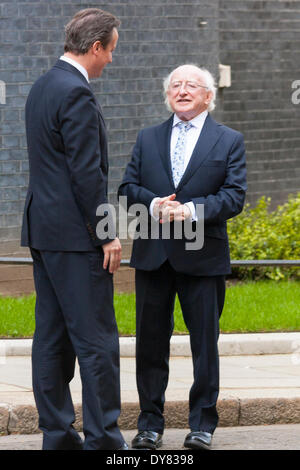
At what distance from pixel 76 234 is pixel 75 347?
1.72ft

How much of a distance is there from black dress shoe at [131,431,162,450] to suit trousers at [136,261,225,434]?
0.12 ft

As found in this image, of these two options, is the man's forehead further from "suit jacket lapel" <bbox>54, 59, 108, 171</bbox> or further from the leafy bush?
the leafy bush

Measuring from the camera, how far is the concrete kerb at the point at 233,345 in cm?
691

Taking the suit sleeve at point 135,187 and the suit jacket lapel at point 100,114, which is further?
the suit sleeve at point 135,187

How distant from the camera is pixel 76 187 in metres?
4.41

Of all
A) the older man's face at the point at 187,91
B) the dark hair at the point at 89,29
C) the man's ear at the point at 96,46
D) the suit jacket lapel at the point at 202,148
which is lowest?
the suit jacket lapel at the point at 202,148

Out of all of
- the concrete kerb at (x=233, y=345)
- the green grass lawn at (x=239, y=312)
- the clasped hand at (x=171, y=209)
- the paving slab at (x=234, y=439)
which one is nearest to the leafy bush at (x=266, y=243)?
the green grass lawn at (x=239, y=312)

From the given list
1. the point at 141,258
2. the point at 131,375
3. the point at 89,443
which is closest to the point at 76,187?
the point at 141,258

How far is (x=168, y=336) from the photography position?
5.12 meters

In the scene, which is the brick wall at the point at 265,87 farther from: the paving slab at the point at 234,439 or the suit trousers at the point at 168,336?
the suit trousers at the point at 168,336

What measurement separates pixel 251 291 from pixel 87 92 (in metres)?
4.99

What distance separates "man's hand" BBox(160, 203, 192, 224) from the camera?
16.0 feet

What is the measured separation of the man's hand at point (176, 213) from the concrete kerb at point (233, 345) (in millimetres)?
2269

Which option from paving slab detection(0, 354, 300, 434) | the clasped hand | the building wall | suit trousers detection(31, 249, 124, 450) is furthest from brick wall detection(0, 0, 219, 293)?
suit trousers detection(31, 249, 124, 450)
